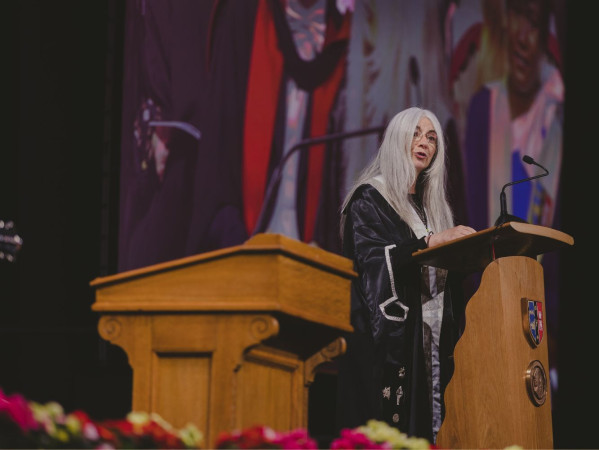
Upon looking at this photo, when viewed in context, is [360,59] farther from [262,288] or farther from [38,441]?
[38,441]

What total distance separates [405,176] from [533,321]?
2.75 feet

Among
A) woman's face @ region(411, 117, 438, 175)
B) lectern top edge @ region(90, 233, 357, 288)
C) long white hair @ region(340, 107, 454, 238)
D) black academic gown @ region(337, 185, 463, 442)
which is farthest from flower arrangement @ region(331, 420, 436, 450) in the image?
woman's face @ region(411, 117, 438, 175)

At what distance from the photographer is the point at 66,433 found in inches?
75.5

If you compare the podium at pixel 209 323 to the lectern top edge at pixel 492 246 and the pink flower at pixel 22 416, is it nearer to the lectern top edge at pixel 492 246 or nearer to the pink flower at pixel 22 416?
the pink flower at pixel 22 416

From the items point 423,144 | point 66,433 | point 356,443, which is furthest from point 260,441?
point 423,144

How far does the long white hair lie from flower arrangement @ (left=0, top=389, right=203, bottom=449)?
2168mm

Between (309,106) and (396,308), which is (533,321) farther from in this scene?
(309,106)

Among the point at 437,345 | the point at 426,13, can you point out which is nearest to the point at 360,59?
the point at 426,13

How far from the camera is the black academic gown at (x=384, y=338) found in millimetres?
3846

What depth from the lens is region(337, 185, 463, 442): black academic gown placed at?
3.85 m

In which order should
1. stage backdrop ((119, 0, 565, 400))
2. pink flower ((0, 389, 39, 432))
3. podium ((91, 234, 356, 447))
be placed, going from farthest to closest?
1. stage backdrop ((119, 0, 565, 400))
2. podium ((91, 234, 356, 447))
3. pink flower ((0, 389, 39, 432))

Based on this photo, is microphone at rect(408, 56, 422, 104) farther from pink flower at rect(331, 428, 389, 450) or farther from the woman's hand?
pink flower at rect(331, 428, 389, 450)

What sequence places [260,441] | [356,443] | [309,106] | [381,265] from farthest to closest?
[309,106] → [381,265] → [356,443] → [260,441]

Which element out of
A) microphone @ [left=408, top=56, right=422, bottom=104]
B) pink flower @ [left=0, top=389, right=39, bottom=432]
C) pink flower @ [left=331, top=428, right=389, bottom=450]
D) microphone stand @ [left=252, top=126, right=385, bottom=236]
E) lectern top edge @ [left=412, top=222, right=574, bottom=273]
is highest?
microphone @ [left=408, top=56, right=422, bottom=104]
